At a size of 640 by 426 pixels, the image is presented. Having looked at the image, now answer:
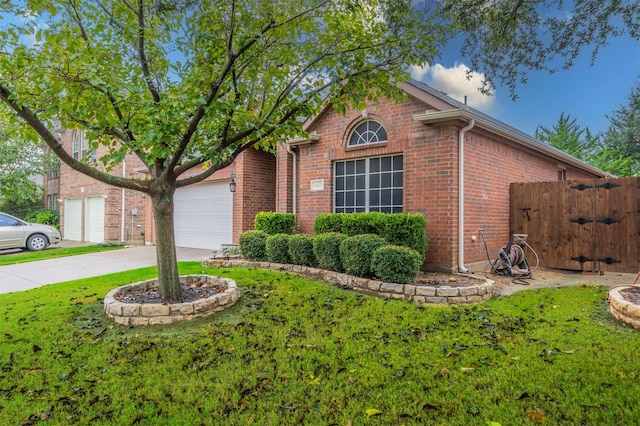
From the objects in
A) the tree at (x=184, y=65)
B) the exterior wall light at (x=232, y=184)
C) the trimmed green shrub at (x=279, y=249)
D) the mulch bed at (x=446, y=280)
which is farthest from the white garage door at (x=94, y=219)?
the mulch bed at (x=446, y=280)

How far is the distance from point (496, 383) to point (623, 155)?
25476 millimetres

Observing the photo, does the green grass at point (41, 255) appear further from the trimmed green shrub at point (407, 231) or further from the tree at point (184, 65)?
the trimmed green shrub at point (407, 231)

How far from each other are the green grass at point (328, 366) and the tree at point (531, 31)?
3.86 m

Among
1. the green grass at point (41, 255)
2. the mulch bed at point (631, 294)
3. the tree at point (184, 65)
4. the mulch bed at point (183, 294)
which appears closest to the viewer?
the tree at point (184, 65)

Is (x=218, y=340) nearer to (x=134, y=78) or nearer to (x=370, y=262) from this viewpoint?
(x=370, y=262)

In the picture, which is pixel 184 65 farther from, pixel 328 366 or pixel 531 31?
pixel 531 31

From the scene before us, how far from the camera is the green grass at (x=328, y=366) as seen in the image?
258 cm

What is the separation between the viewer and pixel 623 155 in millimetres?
21484

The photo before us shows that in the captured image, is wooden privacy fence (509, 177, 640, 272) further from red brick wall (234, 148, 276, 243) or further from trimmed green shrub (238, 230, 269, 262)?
red brick wall (234, 148, 276, 243)

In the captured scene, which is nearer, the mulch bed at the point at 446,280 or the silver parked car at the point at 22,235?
the mulch bed at the point at 446,280

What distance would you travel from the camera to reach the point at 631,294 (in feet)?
15.8

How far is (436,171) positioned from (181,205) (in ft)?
33.3

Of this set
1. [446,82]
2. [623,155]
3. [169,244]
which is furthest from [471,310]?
[623,155]

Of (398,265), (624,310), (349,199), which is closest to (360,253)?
(398,265)
